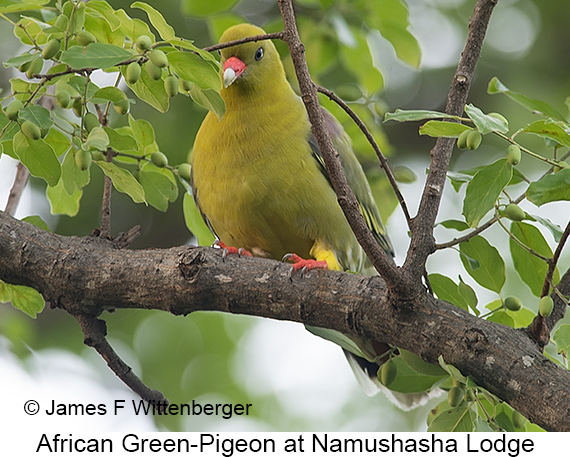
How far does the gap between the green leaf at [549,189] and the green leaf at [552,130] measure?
8cm

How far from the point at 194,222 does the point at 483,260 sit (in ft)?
3.74

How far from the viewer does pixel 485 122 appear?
5.08 ft

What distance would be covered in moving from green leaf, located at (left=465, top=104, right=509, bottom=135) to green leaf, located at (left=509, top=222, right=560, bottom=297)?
506mm

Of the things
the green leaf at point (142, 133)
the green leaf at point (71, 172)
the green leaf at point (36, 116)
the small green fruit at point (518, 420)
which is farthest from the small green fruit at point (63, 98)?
the small green fruit at point (518, 420)

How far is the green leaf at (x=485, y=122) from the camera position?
60.1 inches

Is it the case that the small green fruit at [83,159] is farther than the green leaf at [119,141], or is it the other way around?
the green leaf at [119,141]

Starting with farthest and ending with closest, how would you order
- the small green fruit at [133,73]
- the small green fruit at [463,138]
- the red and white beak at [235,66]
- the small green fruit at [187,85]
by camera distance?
the red and white beak at [235,66] → the small green fruit at [187,85] → the small green fruit at [133,73] → the small green fruit at [463,138]

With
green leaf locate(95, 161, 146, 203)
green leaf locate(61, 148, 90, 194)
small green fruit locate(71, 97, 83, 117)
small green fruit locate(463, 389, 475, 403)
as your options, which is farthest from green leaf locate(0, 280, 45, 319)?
small green fruit locate(463, 389, 475, 403)

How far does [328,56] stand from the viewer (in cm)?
297

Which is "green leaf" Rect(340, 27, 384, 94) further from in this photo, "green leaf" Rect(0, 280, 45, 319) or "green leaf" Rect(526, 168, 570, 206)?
"green leaf" Rect(0, 280, 45, 319)

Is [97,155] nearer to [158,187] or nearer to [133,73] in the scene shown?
[158,187]

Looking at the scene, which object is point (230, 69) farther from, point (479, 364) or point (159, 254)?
point (479, 364)

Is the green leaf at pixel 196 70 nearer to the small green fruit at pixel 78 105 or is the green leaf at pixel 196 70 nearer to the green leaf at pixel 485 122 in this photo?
the small green fruit at pixel 78 105

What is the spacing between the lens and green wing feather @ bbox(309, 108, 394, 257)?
2.97m
